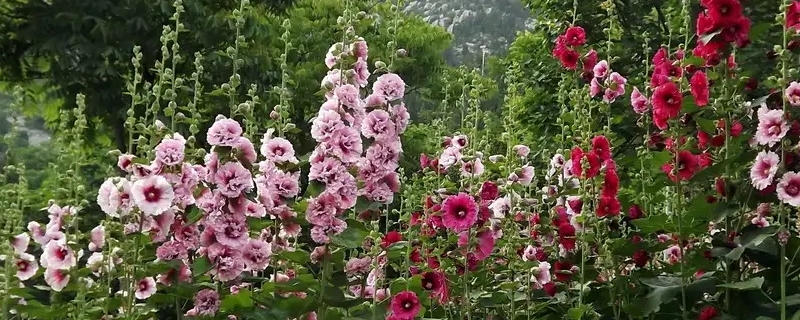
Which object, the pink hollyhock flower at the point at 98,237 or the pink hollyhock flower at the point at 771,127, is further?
the pink hollyhock flower at the point at 98,237

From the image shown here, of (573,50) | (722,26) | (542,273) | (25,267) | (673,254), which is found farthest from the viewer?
(573,50)

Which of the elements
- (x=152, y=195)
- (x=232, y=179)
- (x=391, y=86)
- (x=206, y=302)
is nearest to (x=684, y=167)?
(x=391, y=86)

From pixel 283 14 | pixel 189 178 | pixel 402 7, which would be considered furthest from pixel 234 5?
pixel 189 178

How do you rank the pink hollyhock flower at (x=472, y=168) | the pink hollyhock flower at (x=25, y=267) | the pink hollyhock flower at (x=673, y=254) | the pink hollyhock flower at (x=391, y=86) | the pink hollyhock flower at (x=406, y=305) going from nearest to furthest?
the pink hollyhock flower at (x=406, y=305)
the pink hollyhock flower at (x=391, y=86)
the pink hollyhock flower at (x=25, y=267)
the pink hollyhock flower at (x=472, y=168)
the pink hollyhock flower at (x=673, y=254)

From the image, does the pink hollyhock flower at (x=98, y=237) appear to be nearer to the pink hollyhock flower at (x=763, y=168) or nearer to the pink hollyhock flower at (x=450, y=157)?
the pink hollyhock flower at (x=450, y=157)

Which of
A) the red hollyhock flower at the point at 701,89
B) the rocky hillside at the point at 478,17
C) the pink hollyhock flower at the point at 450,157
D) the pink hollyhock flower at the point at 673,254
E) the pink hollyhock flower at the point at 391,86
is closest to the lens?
the pink hollyhock flower at the point at 391,86

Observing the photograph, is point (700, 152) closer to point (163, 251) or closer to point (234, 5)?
point (163, 251)

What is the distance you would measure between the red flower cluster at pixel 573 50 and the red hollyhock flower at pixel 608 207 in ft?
2.40

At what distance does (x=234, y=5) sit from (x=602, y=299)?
30.8 feet

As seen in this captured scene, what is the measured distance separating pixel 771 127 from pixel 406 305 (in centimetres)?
122

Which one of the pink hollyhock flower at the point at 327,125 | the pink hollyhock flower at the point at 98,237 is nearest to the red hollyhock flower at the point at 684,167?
the pink hollyhock flower at the point at 327,125

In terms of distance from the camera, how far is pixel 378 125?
9.32 ft

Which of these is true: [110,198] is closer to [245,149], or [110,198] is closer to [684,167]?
[245,149]

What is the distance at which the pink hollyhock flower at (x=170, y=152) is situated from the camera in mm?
2770
